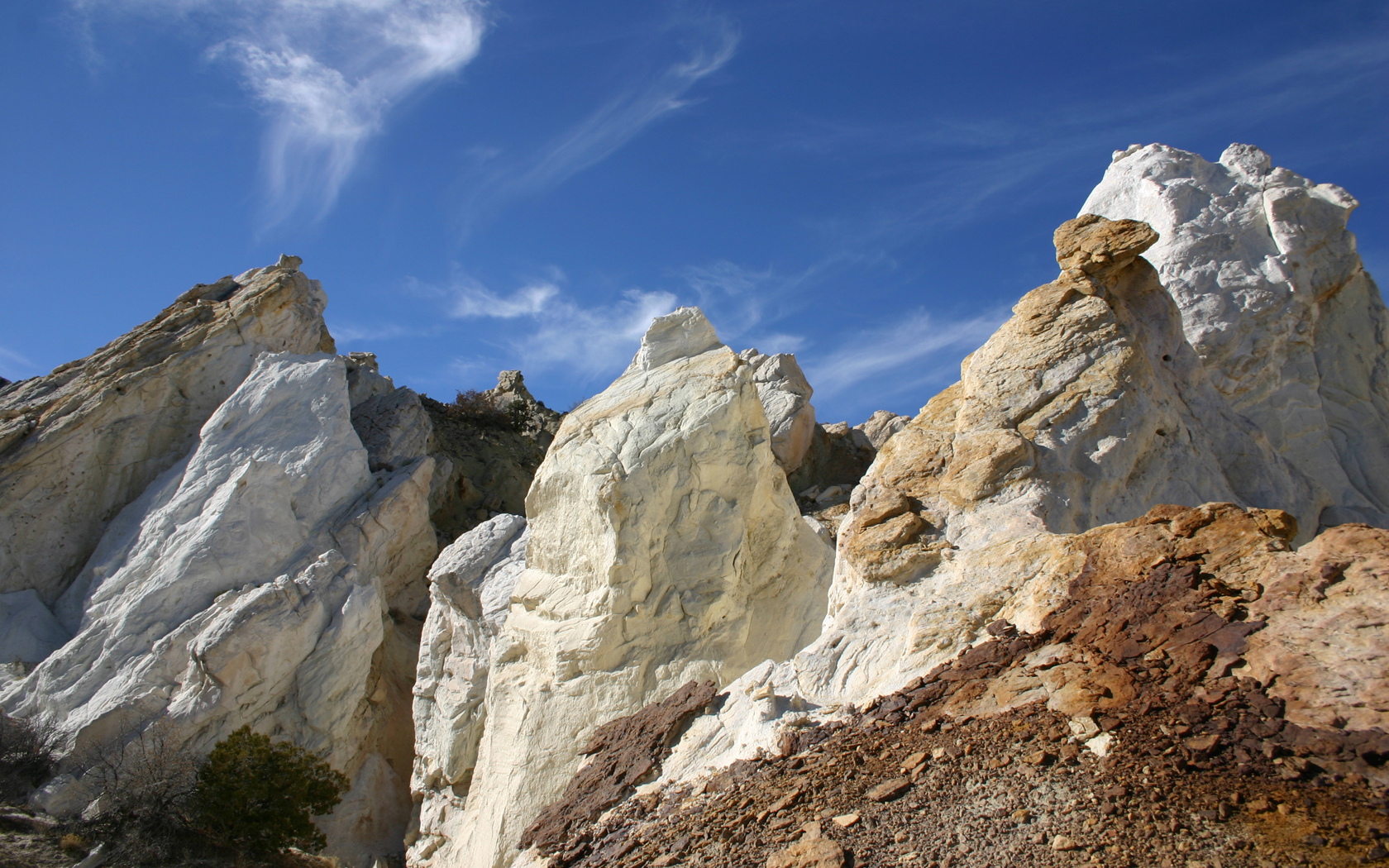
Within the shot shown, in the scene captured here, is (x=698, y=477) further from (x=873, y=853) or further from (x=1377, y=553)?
(x=1377, y=553)

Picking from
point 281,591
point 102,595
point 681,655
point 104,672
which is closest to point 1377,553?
point 681,655

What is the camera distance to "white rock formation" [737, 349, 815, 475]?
82.1 ft

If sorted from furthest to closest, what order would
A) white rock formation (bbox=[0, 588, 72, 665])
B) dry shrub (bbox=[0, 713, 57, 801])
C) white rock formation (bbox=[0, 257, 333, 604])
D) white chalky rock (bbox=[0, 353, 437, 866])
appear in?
white rock formation (bbox=[0, 257, 333, 604]) < white rock formation (bbox=[0, 588, 72, 665]) < white chalky rock (bbox=[0, 353, 437, 866]) < dry shrub (bbox=[0, 713, 57, 801])

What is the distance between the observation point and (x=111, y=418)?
21156 millimetres

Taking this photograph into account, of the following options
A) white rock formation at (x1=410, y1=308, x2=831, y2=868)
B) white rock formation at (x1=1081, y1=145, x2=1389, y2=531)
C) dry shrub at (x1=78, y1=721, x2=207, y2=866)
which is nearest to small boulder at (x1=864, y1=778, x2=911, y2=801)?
white rock formation at (x1=410, y1=308, x2=831, y2=868)

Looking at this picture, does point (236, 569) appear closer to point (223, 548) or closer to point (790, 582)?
point (223, 548)

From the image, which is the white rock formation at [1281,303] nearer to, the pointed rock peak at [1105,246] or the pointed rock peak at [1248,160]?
the pointed rock peak at [1248,160]

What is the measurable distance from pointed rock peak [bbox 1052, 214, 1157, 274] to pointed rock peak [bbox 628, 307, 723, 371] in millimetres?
5159

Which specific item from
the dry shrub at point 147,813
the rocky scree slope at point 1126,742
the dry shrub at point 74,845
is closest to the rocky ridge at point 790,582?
the rocky scree slope at point 1126,742

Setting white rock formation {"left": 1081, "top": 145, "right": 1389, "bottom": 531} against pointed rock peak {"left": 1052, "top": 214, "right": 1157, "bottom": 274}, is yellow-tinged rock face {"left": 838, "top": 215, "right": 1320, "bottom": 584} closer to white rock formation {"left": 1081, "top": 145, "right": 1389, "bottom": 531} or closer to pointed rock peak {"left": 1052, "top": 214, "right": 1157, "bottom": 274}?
pointed rock peak {"left": 1052, "top": 214, "right": 1157, "bottom": 274}

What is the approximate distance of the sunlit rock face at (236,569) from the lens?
52.5ft

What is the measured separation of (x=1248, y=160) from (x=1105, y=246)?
22.9ft

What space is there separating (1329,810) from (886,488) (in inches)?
200

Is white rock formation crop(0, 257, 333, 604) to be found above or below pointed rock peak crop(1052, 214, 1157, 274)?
above
